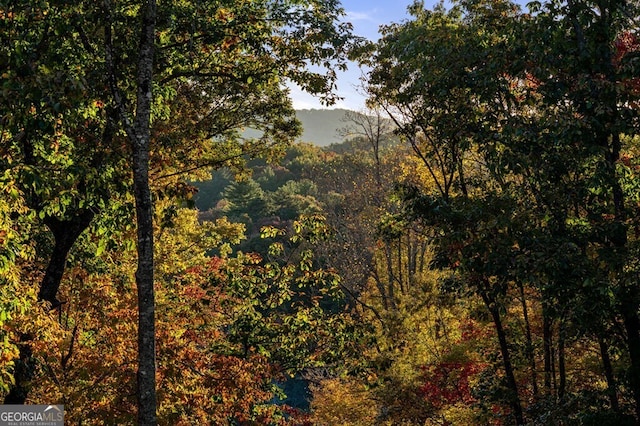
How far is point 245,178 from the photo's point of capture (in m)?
15.1

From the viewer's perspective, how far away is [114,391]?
9555 millimetres

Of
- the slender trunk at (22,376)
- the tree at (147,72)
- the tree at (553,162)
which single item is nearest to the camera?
the tree at (147,72)

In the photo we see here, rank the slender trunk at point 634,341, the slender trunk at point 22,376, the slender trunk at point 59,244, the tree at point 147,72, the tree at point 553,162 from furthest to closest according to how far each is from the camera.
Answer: the slender trunk at point 59,244 < the slender trunk at point 22,376 < the slender trunk at point 634,341 < the tree at point 553,162 < the tree at point 147,72

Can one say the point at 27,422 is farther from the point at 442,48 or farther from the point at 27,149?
the point at 442,48

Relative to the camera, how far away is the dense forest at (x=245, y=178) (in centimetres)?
645

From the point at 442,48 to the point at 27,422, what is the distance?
9.95 m

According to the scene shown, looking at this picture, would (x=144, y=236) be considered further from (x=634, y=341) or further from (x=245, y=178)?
(x=245, y=178)

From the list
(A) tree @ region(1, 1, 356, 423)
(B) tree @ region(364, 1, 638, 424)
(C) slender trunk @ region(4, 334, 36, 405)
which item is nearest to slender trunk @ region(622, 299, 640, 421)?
(B) tree @ region(364, 1, 638, 424)

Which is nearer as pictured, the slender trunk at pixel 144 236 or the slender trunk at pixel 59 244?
the slender trunk at pixel 144 236

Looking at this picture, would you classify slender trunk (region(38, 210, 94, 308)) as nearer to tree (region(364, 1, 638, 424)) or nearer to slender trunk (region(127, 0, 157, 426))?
slender trunk (region(127, 0, 157, 426))

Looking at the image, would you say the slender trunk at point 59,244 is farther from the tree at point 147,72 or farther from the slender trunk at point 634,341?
A: the slender trunk at point 634,341

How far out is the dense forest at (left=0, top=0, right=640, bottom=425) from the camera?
645 centimetres

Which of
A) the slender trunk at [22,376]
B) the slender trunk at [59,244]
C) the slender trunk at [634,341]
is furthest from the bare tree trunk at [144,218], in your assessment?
the slender trunk at [634,341]

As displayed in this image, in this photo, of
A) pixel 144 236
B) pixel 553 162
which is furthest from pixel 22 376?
pixel 553 162
